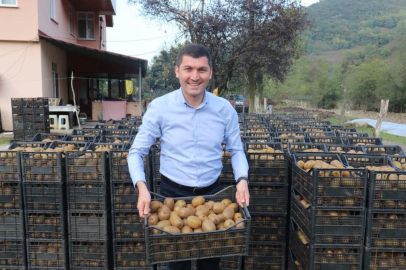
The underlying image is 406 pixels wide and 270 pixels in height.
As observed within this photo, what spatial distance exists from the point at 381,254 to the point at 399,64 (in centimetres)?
2801

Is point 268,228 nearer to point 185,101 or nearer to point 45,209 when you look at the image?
point 185,101

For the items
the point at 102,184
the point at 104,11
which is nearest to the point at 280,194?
the point at 102,184

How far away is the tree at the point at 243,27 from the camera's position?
16.9 m

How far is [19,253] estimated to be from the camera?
3904 mm

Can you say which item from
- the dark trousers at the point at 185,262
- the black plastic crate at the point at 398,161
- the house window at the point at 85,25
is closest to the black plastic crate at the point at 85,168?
the dark trousers at the point at 185,262

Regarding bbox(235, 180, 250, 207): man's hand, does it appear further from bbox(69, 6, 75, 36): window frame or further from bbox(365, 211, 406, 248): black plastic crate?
bbox(69, 6, 75, 36): window frame

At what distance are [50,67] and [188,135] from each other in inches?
635

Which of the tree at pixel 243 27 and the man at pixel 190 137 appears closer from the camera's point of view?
the man at pixel 190 137

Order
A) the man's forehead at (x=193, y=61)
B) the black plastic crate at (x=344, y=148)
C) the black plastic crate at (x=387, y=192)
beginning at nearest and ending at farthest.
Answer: the man's forehead at (x=193, y=61)
the black plastic crate at (x=387, y=192)
the black plastic crate at (x=344, y=148)

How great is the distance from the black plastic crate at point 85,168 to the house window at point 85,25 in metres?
21.4

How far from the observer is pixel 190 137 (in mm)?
2609

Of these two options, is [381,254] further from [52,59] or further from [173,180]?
[52,59]

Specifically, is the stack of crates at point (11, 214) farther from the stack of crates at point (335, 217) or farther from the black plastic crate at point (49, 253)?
the stack of crates at point (335, 217)

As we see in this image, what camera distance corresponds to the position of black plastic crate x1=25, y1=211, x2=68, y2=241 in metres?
3.83
